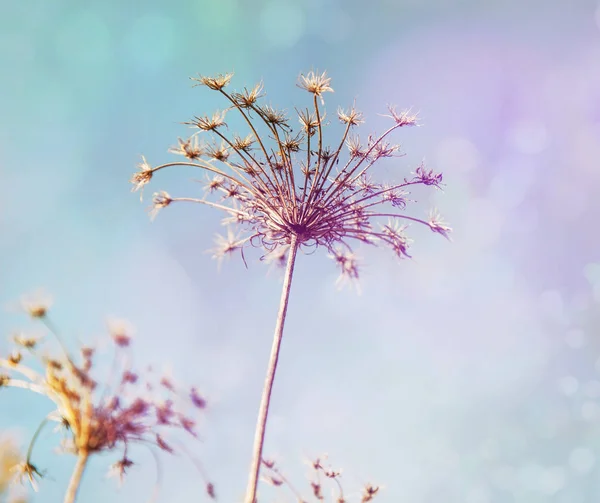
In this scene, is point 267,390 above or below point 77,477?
above

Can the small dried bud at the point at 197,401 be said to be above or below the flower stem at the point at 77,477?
above

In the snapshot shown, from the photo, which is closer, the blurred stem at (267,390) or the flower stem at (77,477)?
the flower stem at (77,477)

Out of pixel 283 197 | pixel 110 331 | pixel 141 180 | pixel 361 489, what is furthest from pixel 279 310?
pixel 141 180

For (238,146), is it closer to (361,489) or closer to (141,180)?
(141,180)

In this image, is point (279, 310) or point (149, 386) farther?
point (279, 310)
